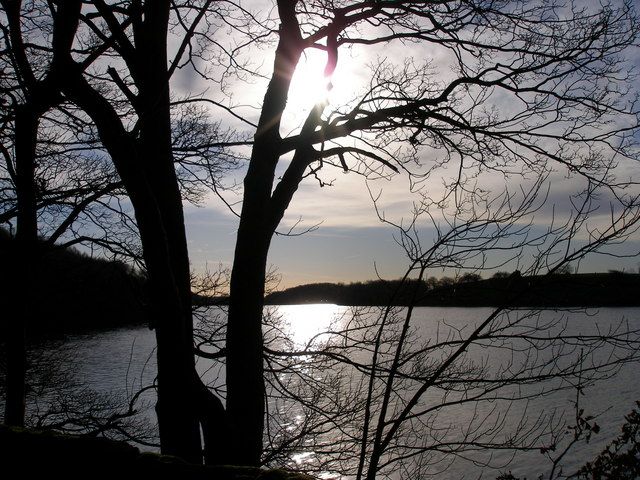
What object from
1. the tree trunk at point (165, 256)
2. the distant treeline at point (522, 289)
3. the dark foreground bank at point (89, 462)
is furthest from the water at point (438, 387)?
the dark foreground bank at point (89, 462)

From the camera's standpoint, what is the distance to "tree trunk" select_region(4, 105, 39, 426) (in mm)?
5434

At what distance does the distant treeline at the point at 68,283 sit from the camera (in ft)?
19.6

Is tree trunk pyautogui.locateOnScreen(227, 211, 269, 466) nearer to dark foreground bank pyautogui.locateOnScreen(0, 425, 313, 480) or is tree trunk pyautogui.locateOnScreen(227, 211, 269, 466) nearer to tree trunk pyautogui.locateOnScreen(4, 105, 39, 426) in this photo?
dark foreground bank pyautogui.locateOnScreen(0, 425, 313, 480)

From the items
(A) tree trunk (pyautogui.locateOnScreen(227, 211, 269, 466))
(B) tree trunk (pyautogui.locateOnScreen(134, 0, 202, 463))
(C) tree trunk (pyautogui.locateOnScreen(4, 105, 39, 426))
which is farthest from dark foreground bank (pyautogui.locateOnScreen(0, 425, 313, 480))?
(C) tree trunk (pyautogui.locateOnScreen(4, 105, 39, 426))

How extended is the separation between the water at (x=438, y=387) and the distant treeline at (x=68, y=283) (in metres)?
1.24

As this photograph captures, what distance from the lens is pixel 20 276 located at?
19.6 feet

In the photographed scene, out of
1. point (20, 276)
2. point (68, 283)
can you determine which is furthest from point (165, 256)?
point (68, 283)

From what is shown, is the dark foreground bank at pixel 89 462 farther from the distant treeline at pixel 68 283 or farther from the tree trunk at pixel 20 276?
the tree trunk at pixel 20 276

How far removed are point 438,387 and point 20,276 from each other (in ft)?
15.8

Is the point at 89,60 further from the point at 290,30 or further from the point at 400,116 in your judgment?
the point at 400,116

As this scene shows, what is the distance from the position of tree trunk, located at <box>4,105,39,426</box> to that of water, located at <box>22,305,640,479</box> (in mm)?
1144

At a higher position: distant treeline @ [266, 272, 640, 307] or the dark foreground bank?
distant treeline @ [266, 272, 640, 307]

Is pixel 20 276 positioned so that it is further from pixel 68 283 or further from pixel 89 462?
pixel 89 462

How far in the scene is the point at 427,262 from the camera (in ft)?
12.8
